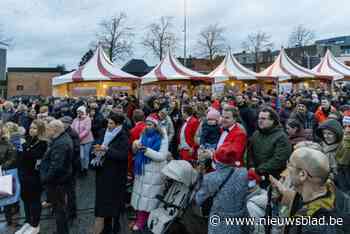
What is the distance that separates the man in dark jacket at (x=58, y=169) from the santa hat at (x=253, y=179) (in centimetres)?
236

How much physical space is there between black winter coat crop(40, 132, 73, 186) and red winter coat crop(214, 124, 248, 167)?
2.08 meters

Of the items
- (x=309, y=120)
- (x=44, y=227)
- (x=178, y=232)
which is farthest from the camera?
(x=309, y=120)

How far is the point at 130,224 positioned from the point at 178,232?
1145 millimetres

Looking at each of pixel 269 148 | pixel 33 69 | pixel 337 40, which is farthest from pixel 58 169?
pixel 337 40

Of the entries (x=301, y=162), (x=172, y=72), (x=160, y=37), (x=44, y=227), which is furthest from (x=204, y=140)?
(x=160, y=37)

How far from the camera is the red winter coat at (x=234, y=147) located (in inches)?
135

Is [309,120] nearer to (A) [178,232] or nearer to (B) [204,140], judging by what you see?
(B) [204,140]

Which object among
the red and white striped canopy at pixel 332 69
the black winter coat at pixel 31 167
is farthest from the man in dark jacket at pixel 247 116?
the red and white striped canopy at pixel 332 69

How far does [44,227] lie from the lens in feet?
17.3

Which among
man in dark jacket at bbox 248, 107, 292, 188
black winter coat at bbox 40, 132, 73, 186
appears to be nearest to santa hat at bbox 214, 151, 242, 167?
man in dark jacket at bbox 248, 107, 292, 188

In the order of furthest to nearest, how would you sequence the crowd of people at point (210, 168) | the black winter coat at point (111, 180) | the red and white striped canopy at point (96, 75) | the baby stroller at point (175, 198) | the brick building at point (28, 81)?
the brick building at point (28, 81) < the red and white striped canopy at point (96, 75) < the black winter coat at point (111, 180) < the baby stroller at point (175, 198) < the crowd of people at point (210, 168)

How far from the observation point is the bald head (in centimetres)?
219

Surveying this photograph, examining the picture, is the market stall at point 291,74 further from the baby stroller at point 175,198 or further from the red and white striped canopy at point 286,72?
the baby stroller at point 175,198

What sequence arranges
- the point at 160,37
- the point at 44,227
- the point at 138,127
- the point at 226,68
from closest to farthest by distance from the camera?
the point at 44,227 < the point at 138,127 < the point at 226,68 < the point at 160,37
